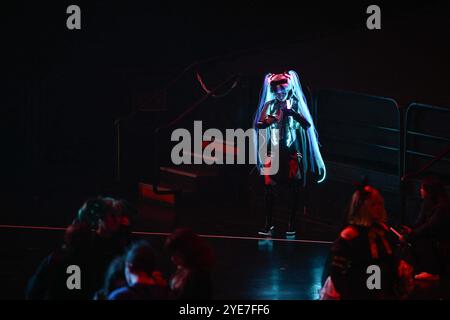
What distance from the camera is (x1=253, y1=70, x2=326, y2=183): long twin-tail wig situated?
42.7 ft

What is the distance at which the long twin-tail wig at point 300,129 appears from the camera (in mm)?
13008

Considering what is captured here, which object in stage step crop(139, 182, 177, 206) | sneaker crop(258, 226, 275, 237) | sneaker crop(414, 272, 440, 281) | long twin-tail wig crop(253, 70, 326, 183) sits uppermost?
long twin-tail wig crop(253, 70, 326, 183)

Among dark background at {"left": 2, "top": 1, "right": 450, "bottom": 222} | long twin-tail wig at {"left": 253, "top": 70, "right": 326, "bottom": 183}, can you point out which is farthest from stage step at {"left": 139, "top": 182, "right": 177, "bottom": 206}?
long twin-tail wig at {"left": 253, "top": 70, "right": 326, "bottom": 183}

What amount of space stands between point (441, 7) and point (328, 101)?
9.61 feet

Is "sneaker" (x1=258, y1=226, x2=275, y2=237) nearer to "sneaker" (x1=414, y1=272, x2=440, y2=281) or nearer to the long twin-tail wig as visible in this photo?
the long twin-tail wig

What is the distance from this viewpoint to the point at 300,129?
13.2 meters

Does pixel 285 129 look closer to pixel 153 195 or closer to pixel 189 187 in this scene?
pixel 189 187

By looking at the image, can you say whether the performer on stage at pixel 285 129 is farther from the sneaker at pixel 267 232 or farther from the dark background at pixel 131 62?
the dark background at pixel 131 62

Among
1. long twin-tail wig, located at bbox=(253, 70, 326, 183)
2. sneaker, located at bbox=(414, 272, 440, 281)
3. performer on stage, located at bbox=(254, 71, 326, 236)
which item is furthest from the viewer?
long twin-tail wig, located at bbox=(253, 70, 326, 183)

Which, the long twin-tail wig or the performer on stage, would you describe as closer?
the performer on stage

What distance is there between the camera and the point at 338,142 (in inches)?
626

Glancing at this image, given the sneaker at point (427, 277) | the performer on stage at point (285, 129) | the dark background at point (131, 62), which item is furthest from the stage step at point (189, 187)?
the sneaker at point (427, 277)

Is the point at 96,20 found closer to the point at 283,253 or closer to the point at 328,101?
the point at 328,101
